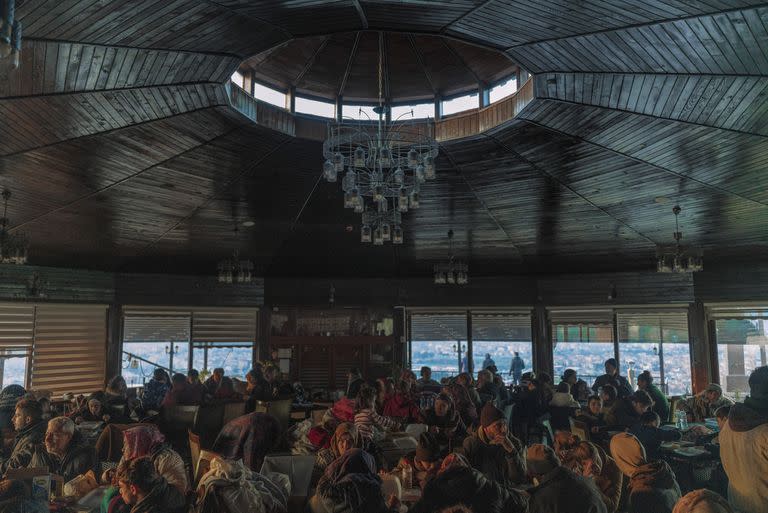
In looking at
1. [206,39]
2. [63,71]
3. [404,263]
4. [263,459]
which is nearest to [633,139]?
[206,39]

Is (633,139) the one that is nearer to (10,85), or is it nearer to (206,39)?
(206,39)

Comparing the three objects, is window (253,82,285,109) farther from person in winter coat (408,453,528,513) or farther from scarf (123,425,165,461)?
person in winter coat (408,453,528,513)

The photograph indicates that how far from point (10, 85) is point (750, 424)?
6022mm

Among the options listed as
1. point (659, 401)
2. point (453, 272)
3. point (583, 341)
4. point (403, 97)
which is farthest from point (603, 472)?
point (583, 341)

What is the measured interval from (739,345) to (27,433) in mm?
11671

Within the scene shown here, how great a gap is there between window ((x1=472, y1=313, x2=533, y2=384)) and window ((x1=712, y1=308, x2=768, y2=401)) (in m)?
3.79

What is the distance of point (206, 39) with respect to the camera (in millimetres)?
4164

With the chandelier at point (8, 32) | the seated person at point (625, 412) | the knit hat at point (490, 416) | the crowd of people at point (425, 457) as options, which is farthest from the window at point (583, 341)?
the chandelier at point (8, 32)

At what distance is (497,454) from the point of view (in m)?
4.26

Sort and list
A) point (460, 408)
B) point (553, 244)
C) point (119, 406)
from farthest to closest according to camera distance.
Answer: point (553, 244), point (119, 406), point (460, 408)

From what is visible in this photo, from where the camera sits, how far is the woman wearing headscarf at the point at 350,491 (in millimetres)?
3043

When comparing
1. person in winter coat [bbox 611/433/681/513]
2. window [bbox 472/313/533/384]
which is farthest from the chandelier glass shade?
window [bbox 472/313/533/384]

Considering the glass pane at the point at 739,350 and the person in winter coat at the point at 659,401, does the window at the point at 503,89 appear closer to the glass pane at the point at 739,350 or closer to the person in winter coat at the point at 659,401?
the person in winter coat at the point at 659,401

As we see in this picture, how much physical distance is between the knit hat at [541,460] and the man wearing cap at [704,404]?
210 inches
